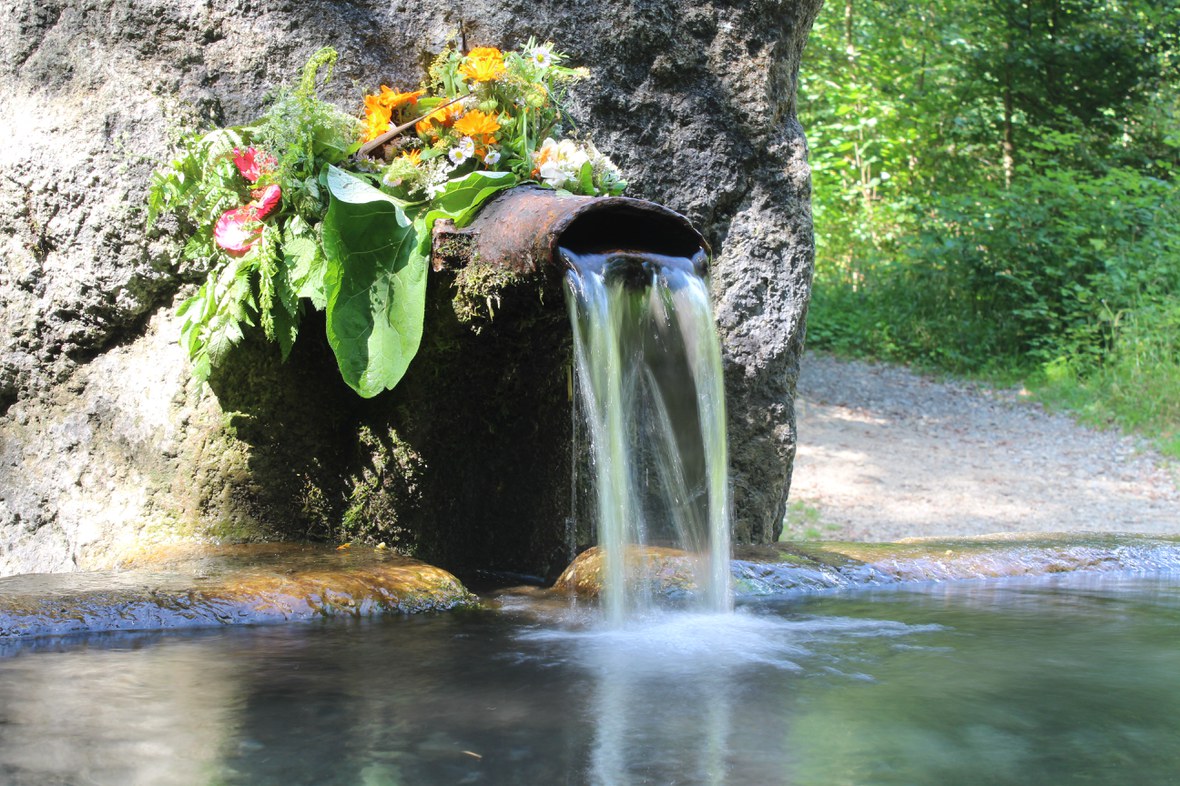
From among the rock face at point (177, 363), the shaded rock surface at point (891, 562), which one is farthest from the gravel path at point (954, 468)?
the rock face at point (177, 363)

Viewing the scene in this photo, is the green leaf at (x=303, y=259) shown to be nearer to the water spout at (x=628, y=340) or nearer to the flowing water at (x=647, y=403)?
the water spout at (x=628, y=340)

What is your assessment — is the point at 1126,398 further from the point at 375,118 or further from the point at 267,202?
the point at 267,202

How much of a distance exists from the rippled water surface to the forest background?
7.43 meters

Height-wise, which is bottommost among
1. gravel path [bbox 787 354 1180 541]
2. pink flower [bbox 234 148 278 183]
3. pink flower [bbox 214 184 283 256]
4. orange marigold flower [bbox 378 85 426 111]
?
gravel path [bbox 787 354 1180 541]

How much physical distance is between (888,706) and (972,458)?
698 cm

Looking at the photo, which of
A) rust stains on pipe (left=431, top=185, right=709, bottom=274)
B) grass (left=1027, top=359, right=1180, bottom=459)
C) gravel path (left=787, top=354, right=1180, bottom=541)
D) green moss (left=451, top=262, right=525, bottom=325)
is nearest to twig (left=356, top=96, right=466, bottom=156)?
rust stains on pipe (left=431, top=185, right=709, bottom=274)

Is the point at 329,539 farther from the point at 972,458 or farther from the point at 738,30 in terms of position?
the point at 972,458

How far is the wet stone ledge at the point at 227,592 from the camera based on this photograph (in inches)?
108

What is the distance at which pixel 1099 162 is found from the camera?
13.5 metres

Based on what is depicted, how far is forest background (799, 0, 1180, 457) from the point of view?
37.3 feet

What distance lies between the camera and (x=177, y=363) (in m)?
3.71

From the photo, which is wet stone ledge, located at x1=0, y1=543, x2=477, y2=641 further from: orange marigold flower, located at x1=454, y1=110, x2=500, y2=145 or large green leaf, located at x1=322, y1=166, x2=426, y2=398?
orange marigold flower, located at x1=454, y1=110, x2=500, y2=145

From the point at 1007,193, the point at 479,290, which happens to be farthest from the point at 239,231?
the point at 1007,193

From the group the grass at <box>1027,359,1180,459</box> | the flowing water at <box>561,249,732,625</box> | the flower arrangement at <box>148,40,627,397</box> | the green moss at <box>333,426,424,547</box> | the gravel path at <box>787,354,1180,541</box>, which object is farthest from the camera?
the grass at <box>1027,359,1180,459</box>
